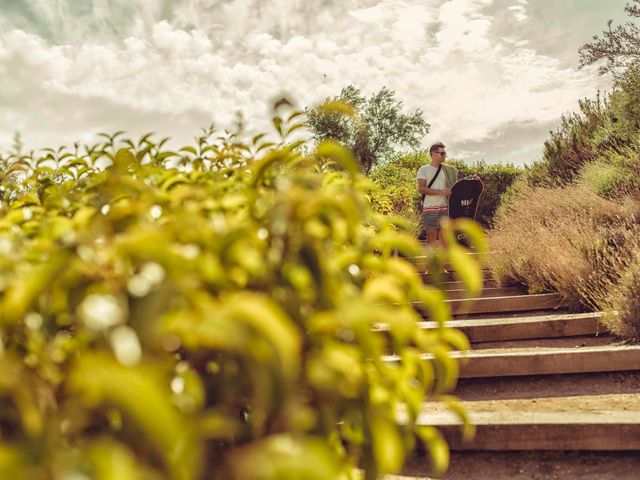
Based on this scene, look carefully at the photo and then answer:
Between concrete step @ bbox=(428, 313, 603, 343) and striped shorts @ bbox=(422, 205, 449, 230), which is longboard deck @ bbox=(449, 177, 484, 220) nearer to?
striped shorts @ bbox=(422, 205, 449, 230)

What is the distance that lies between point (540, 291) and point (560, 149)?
26.5 feet

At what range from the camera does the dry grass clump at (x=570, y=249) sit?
4.71 m

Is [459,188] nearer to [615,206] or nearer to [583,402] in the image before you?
[615,206]

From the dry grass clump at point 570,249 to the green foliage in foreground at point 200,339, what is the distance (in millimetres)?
3789

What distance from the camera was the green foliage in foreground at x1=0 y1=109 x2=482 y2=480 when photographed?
577 mm

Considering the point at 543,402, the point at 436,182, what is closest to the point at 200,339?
the point at 543,402

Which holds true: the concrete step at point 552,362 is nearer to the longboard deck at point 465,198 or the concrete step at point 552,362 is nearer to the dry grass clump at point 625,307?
the dry grass clump at point 625,307

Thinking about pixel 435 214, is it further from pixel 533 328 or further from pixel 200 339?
pixel 200 339

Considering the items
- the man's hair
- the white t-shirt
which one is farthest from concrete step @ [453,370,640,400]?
the man's hair

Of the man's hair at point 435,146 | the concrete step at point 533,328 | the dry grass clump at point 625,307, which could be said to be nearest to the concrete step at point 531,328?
the concrete step at point 533,328

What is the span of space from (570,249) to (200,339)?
5124mm

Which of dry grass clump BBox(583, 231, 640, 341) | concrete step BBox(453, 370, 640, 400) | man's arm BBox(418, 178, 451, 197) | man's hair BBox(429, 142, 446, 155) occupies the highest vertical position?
man's hair BBox(429, 142, 446, 155)

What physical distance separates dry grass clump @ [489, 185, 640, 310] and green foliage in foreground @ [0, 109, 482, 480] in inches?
149

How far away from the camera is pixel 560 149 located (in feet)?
39.6
